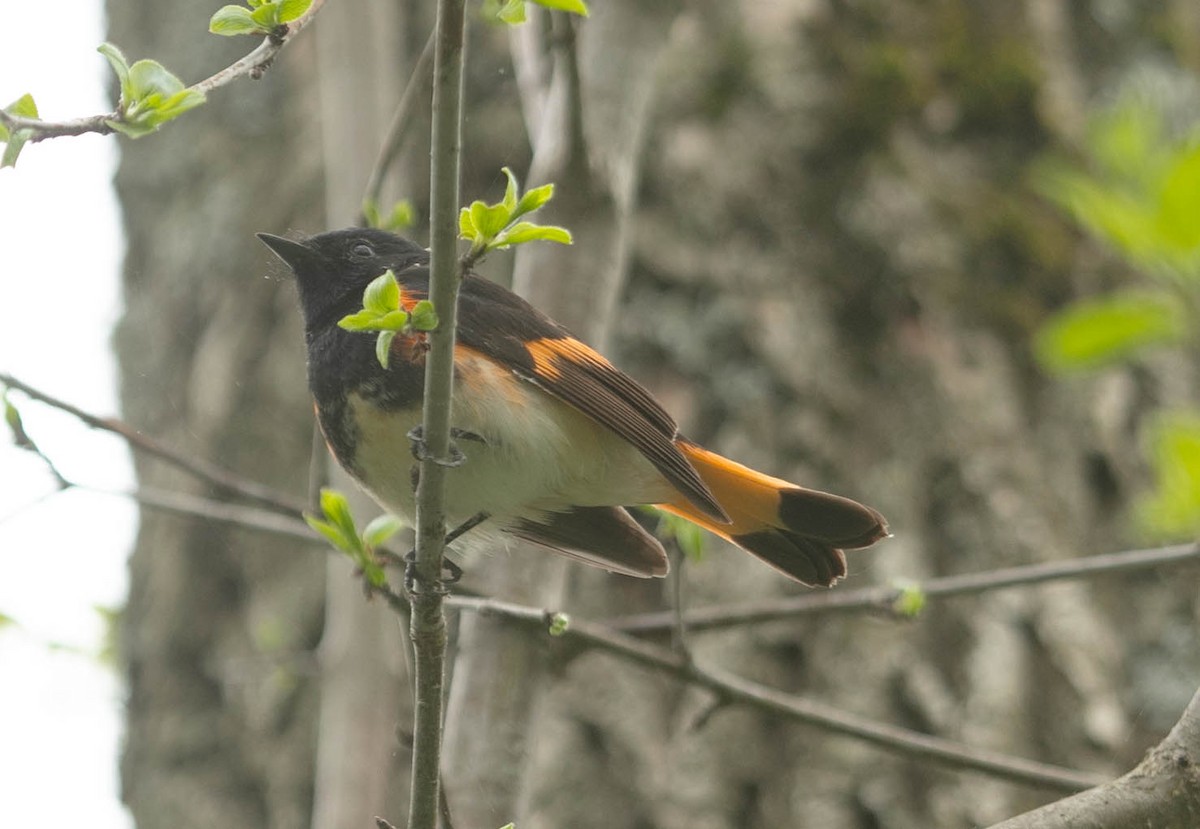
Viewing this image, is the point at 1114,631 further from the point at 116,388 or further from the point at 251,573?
the point at 116,388

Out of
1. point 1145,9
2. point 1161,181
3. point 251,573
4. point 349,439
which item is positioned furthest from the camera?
point 1145,9

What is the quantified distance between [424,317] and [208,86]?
0.36 metres

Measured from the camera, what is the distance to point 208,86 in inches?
59.9

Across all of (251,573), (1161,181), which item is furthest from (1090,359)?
(251,573)

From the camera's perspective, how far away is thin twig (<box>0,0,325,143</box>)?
1.48m

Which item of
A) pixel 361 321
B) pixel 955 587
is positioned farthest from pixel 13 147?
pixel 955 587

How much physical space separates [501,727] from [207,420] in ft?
7.74

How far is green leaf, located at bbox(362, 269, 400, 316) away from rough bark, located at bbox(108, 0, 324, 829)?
7.59ft

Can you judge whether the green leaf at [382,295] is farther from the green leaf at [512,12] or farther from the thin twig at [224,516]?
the thin twig at [224,516]

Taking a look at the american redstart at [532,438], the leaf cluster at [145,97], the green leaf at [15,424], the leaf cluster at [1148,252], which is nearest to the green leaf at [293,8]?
the leaf cluster at [145,97]

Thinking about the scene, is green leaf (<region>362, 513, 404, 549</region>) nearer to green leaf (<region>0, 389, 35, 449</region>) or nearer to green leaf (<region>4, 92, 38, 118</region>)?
green leaf (<region>0, 389, 35, 449</region>)

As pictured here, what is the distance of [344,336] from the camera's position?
254 cm

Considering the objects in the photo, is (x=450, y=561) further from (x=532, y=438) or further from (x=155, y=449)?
(x=155, y=449)

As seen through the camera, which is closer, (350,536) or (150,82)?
(150,82)
